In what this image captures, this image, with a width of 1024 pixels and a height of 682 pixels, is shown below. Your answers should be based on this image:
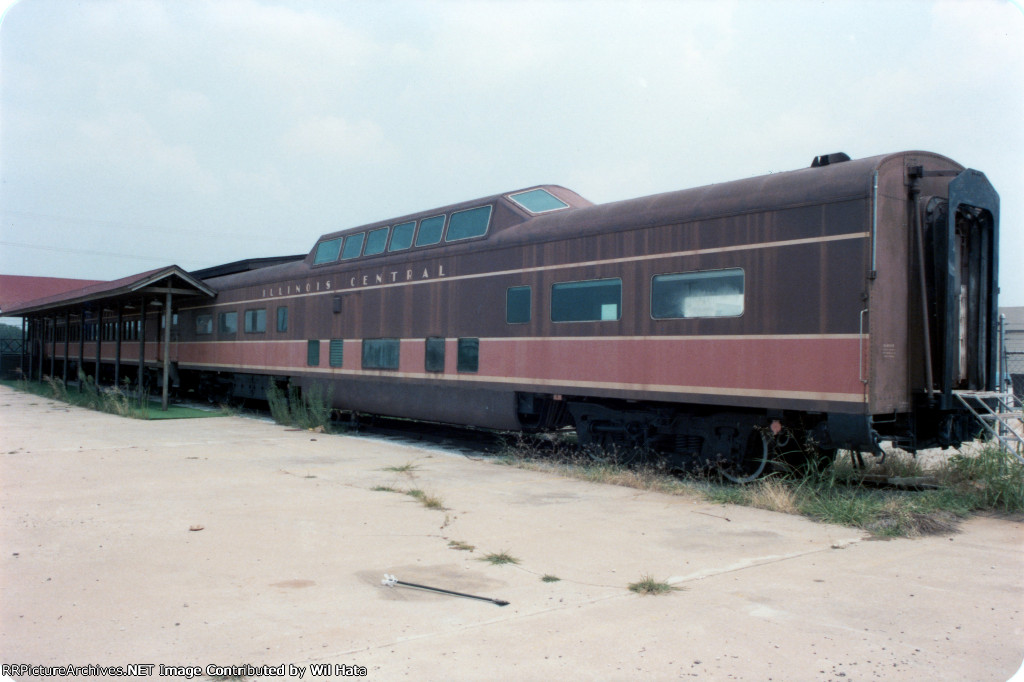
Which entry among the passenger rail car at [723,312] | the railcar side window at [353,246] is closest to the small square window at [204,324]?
the railcar side window at [353,246]

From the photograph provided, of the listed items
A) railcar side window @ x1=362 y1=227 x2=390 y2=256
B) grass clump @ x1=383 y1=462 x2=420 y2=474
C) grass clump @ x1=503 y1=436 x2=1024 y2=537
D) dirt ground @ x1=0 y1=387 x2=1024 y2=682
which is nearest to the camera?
dirt ground @ x1=0 y1=387 x2=1024 y2=682

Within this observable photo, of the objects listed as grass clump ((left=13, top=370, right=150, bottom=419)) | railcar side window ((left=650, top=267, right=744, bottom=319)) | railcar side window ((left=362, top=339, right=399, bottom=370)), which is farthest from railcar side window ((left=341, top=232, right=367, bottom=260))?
railcar side window ((left=650, top=267, right=744, bottom=319))

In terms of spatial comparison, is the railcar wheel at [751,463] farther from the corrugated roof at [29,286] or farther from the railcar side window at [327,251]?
the corrugated roof at [29,286]

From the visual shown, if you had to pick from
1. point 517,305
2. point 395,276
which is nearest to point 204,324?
point 395,276

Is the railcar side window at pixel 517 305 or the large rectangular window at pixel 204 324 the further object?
the large rectangular window at pixel 204 324

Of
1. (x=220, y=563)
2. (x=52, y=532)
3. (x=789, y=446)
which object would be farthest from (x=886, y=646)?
(x=52, y=532)

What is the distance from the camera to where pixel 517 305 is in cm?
1136

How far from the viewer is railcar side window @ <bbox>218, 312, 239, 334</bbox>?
1966 cm

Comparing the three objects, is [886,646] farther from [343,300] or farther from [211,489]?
[343,300]

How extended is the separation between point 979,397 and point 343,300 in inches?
432

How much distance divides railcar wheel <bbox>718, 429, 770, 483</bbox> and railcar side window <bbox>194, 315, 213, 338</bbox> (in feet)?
52.5

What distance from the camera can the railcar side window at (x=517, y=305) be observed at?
36.8 ft

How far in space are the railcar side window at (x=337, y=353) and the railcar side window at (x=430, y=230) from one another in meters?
2.99

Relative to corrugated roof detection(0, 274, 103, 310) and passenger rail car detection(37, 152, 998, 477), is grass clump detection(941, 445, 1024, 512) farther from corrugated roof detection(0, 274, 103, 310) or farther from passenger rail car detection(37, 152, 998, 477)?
corrugated roof detection(0, 274, 103, 310)
